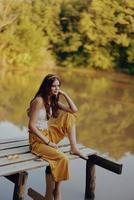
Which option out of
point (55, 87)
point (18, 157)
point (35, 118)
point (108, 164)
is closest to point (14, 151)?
point (18, 157)

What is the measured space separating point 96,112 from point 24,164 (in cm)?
798

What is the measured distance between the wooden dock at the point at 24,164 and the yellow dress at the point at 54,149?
7 cm

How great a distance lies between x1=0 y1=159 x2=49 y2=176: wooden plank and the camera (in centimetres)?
428

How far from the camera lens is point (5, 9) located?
26.1 metres

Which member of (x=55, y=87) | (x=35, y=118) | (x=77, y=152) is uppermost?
(x=55, y=87)

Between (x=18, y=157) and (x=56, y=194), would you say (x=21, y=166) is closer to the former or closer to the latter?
(x=18, y=157)

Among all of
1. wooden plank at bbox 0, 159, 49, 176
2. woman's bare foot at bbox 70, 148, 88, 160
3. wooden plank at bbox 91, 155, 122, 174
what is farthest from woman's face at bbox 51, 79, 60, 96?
wooden plank at bbox 91, 155, 122, 174

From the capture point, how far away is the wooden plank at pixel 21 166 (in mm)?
4283

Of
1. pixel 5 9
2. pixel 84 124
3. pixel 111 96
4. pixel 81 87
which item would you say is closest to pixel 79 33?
pixel 5 9

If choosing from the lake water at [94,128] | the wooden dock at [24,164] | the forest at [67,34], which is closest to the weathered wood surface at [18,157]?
the wooden dock at [24,164]

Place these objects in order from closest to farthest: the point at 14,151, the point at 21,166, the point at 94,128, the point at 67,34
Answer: the point at 21,166, the point at 14,151, the point at 94,128, the point at 67,34

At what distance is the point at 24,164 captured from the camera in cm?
453

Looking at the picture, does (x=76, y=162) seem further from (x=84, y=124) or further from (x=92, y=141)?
(x=84, y=124)

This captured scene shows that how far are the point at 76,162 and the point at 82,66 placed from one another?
21677 mm
